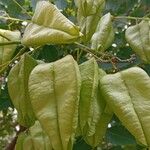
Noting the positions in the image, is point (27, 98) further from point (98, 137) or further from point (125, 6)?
point (125, 6)

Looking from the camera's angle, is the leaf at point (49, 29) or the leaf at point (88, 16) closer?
the leaf at point (49, 29)

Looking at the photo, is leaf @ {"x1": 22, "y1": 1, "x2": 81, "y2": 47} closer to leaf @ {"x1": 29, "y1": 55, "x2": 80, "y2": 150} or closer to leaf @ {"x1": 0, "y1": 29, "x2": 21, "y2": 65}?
leaf @ {"x1": 29, "y1": 55, "x2": 80, "y2": 150}

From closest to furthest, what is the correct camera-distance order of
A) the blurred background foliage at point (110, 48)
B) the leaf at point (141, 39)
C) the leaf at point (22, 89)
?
the leaf at point (22, 89) < the leaf at point (141, 39) < the blurred background foliage at point (110, 48)

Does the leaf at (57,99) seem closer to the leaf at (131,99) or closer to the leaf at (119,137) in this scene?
the leaf at (131,99)

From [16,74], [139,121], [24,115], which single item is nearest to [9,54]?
[16,74]

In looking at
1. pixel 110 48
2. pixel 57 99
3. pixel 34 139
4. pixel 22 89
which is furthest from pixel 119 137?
pixel 57 99

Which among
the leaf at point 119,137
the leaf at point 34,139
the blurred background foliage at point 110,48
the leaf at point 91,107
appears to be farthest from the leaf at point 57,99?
the leaf at point 119,137
